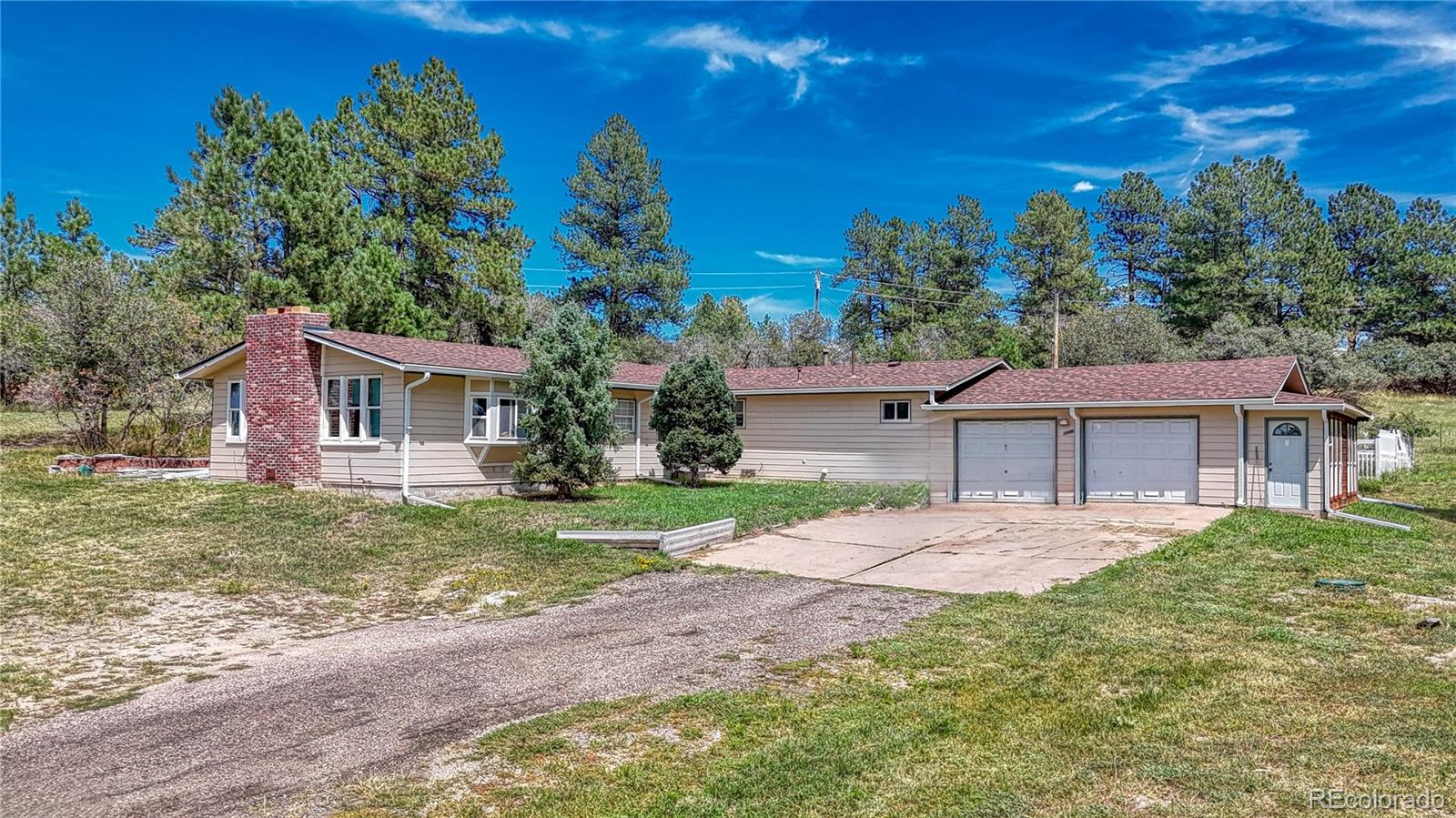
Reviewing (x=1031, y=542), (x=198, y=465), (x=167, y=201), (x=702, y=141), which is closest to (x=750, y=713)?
(x=1031, y=542)

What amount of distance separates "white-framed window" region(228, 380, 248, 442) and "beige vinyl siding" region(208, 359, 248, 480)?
5.5 inches

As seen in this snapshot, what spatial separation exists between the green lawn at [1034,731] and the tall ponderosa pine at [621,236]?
35285mm

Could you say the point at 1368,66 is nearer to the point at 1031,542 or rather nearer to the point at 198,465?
the point at 1031,542

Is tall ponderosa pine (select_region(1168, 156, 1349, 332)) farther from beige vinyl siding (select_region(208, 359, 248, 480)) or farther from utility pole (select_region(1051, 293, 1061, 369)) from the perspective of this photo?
beige vinyl siding (select_region(208, 359, 248, 480))

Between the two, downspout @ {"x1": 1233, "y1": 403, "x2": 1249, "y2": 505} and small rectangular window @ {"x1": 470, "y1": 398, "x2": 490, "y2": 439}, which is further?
small rectangular window @ {"x1": 470, "y1": 398, "x2": 490, "y2": 439}

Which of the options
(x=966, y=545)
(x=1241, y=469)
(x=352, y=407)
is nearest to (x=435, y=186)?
(x=352, y=407)

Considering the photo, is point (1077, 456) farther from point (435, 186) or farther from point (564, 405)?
point (435, 186)

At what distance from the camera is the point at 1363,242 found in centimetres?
4519

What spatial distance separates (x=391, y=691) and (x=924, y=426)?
1611 centimetres

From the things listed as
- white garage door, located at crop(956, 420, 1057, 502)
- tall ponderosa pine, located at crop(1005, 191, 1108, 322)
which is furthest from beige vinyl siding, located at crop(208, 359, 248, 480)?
tall ponderosa pine, located at crop(1005, 191, 1108, 322)

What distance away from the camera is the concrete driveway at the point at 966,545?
34.2ft

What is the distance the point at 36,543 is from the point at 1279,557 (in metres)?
16.3

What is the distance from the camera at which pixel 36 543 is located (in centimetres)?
1223

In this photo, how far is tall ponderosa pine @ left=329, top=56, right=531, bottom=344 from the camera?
32188 mm
